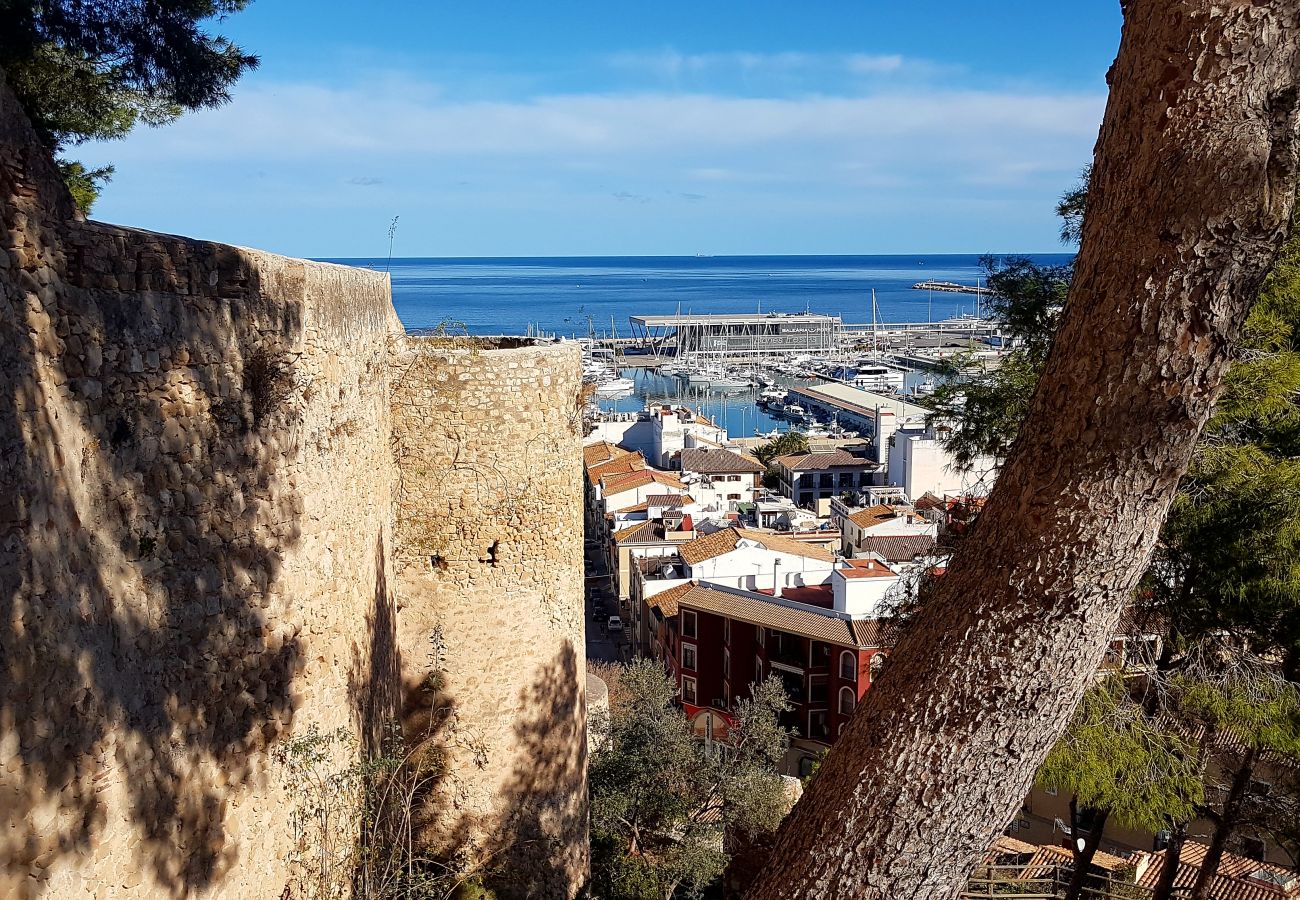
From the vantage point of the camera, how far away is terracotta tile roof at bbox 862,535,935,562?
2916cm

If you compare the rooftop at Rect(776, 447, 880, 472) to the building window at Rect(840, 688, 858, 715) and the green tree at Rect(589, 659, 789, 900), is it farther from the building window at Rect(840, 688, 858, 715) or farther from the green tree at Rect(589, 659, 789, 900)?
the green tree at Rect(589, 659, 789, 900)

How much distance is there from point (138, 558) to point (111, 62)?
26.8 feet

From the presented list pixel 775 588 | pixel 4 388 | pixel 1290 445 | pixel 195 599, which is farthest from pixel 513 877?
pixel 775 588

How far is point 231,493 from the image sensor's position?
4078 mm

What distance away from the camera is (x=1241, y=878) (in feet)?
42.8

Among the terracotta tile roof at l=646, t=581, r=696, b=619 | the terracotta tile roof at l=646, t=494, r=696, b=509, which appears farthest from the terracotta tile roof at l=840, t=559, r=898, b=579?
the terracotta tile roof at l=646, t=494, r=696, b=509

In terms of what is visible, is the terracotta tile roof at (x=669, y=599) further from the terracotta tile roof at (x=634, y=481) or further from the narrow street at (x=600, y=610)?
the terracotta tile roof at (x=634, y=481)

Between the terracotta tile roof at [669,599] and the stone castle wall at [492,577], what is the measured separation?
19169mm

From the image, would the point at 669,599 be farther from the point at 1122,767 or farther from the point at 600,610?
the point at 1122,767

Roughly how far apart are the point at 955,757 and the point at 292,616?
8.92ft

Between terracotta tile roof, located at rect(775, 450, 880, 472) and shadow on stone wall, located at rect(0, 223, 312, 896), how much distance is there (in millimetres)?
41778

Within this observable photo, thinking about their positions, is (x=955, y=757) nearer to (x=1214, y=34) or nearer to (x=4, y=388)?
(x=1214, y=34)

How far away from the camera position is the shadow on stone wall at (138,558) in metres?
3.00

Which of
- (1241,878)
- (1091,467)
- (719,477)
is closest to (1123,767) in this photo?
(1091,467)
